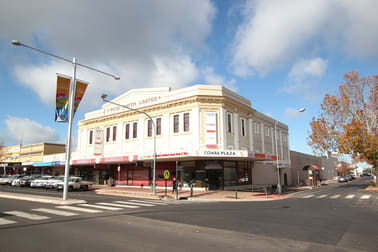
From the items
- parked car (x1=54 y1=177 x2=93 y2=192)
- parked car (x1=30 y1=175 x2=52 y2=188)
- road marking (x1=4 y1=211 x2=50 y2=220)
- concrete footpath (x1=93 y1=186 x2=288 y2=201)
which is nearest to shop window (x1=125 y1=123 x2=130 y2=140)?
parked car (x1=54 y1=177 x2=93 y2=192)

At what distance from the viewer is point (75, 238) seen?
776 cm

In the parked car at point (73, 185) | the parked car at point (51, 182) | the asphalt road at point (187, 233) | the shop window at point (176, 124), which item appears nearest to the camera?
the asphalt road at point (187, 233)

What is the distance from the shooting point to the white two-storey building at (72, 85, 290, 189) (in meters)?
28.8

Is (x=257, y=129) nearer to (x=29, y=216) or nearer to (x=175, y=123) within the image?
(x=175, y=123)

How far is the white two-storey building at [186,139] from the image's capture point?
28.8 m

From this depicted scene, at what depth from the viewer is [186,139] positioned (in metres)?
29.9

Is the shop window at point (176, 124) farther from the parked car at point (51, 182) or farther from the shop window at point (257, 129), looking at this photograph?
the parked car at point (51, 182)

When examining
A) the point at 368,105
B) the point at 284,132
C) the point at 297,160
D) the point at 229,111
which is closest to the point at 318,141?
the point at 368,105

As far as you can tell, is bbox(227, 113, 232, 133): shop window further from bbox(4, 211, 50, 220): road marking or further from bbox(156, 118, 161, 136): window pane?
bbox(4, 211, 50, 220): road marking

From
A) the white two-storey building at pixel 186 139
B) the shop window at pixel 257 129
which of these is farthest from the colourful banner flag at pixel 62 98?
the shop window at pixel 257 129

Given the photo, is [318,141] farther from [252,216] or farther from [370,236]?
[370,236]

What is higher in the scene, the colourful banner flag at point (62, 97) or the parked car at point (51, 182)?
the colourful banner flag at point (62, 97)

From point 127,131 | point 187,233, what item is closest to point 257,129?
point 127,131

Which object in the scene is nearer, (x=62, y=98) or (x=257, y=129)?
(x=62, y=98)
